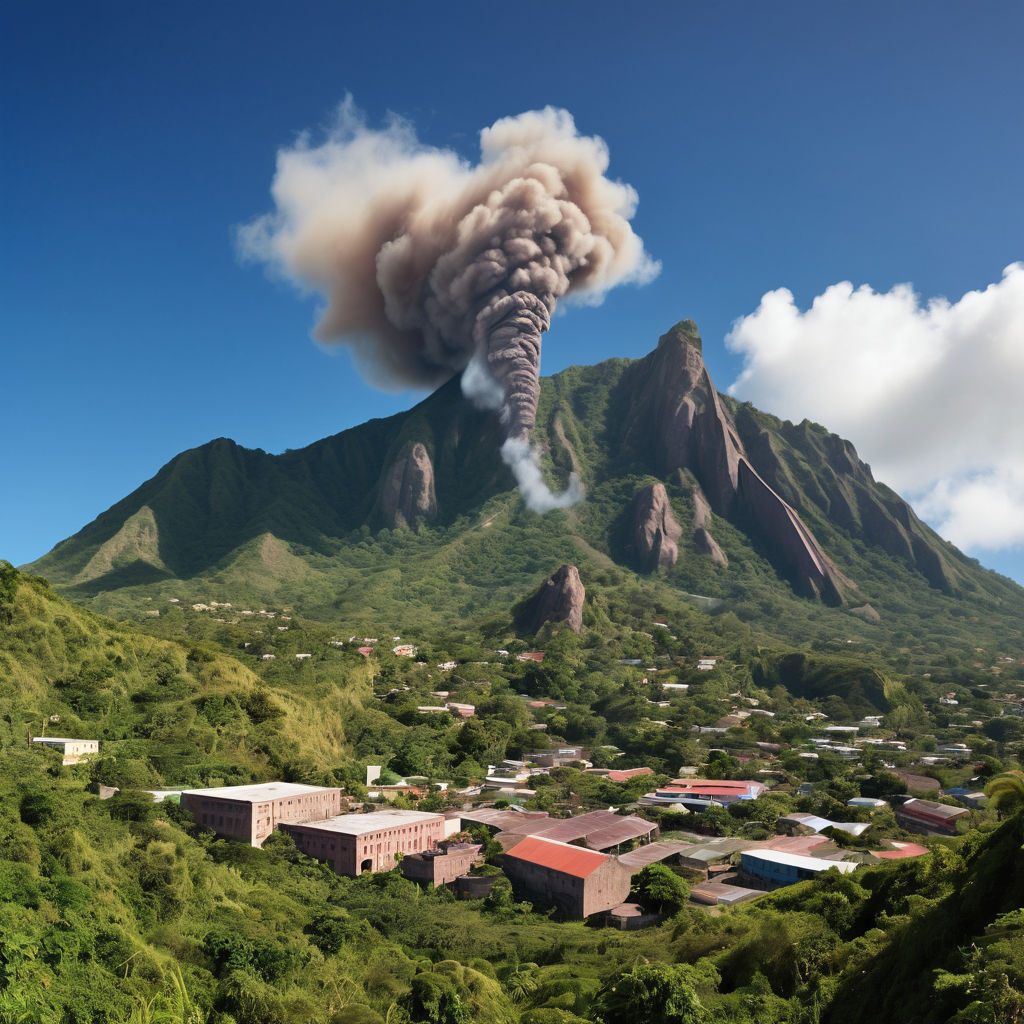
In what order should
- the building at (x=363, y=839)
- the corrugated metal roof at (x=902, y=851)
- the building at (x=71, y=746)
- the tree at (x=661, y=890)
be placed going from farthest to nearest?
the corrugated metal roof at (x=902, y=851) → the building at (x=363, y=839) → the building at (x=71, y=746) → the tree at (x=661, y=890)

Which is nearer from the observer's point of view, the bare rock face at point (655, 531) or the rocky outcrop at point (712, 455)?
the bare rock face at point (655, 531)

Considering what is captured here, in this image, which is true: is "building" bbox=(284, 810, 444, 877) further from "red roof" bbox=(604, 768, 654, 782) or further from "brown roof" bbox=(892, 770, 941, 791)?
"brown roof" bbox=(892, 770, 941, 791)

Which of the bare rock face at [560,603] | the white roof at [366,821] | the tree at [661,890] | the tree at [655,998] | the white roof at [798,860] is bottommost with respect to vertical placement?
the tree at [655,998]

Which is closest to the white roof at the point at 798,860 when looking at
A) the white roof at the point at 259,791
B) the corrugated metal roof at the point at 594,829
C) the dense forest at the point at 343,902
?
the dense forest at the point at 343,902

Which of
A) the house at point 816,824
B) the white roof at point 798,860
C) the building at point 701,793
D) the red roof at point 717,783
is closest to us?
the white roof at point 798,860

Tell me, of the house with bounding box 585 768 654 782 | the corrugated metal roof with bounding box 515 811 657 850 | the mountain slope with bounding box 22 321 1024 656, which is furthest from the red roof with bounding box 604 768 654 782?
the mountain slope with bounding box 22 321 1024 656

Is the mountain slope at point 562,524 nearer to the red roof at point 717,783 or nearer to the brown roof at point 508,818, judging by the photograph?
the red roof at point 717,783

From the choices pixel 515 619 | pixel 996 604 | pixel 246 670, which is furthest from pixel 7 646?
pixel 996 604
